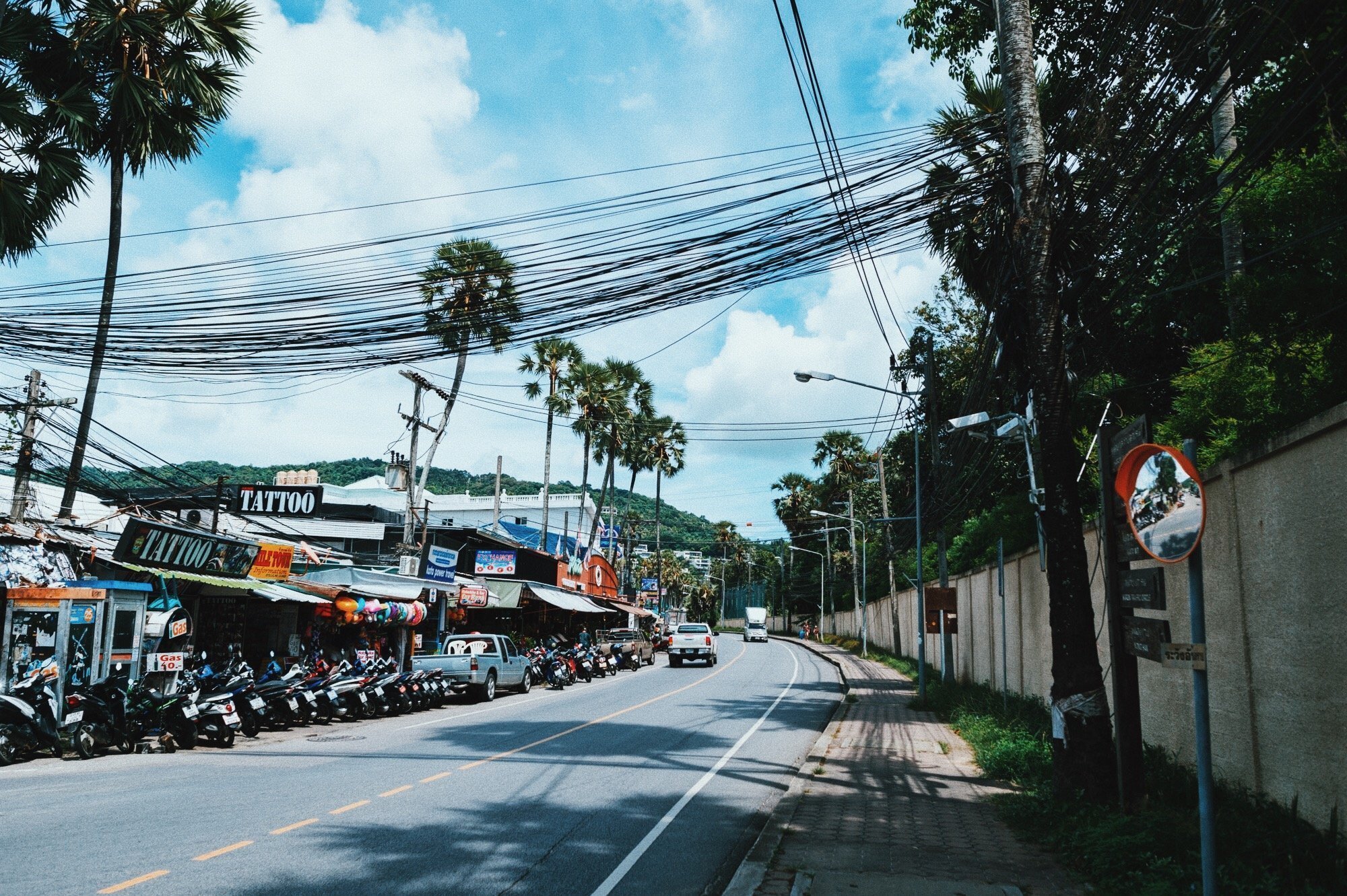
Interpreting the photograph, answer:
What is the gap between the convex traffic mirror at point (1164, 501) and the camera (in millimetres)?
4973

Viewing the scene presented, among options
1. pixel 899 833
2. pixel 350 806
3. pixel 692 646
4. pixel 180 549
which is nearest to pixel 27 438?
pixel 180 549

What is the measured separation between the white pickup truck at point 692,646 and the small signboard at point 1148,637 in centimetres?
3416

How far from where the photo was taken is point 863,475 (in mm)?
62031

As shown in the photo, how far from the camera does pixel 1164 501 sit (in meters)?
5.31

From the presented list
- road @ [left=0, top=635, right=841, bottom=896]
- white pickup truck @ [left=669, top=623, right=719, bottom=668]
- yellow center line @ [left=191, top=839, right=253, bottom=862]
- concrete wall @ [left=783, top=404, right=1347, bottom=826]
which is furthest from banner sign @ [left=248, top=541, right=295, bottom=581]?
white pickup truck @ [left=669, top=623, right=719, bottom=668]

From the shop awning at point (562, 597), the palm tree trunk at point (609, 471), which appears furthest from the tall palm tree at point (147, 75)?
the palm tree trunk at point (609, 471)

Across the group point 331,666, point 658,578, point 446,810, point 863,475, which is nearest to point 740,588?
point 658,578

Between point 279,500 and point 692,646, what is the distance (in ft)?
62.7

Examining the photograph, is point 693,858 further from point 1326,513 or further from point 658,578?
point 658,578

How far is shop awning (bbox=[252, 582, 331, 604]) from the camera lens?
18.8 meters

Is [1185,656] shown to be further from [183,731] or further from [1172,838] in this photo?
[183,731]

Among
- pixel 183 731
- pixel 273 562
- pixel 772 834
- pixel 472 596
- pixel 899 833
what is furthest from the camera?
pixel 472 596

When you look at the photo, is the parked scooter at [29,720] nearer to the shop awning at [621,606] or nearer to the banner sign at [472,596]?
the banner sign at [472,596]

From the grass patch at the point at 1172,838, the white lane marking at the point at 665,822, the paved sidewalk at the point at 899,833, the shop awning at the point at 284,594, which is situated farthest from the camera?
the shop awning at the point at 284,594
